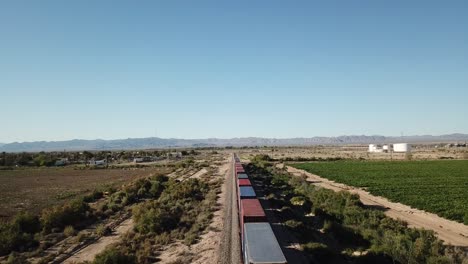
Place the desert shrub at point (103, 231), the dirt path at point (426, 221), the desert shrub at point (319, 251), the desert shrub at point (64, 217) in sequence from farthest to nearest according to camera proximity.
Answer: the desert shrub at point (64, 217) → the desert shrub at point (103, 231) → the dirt path at point (426, 221) → the desert shrub at point (319, 251)

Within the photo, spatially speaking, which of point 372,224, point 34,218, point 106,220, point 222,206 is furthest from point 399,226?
point 34,218

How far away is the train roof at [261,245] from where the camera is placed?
Result: 12.9m

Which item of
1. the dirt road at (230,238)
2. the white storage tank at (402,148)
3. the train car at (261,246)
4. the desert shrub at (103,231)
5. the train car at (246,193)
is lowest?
the desert shrub at (103,231)

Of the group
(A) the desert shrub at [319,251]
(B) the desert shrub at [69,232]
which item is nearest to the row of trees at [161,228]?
(B) the desert shrub at [69,232]

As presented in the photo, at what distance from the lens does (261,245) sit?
14312 mm

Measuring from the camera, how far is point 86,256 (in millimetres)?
21219

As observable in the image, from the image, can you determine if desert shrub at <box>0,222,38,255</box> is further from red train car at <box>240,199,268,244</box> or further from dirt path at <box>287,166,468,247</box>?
dirt path at <box>287,166,468,247</box>

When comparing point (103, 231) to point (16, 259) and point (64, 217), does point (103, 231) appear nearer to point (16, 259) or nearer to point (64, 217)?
point (64, 217)

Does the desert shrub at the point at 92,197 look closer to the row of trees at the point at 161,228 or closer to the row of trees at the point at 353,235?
the row of trees at the point at 161,228

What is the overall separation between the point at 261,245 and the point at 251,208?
6766 mm

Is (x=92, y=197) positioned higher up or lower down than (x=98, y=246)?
higher up

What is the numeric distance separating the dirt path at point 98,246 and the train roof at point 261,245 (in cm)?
1014

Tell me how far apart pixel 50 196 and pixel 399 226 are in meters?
41.4

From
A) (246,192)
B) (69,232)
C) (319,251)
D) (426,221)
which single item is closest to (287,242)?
(319,251)
